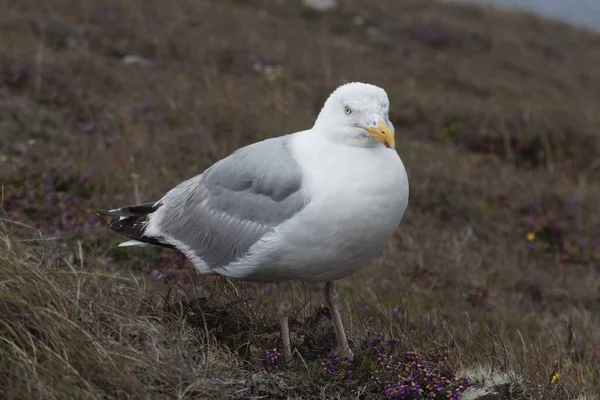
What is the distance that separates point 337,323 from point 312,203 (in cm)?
79

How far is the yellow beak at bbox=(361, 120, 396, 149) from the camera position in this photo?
14.3 feet

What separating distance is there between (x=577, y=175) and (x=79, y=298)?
7082mm

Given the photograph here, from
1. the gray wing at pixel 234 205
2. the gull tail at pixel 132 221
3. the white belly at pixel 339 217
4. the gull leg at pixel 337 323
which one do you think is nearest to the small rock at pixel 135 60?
the gull tail at pixel 132 221

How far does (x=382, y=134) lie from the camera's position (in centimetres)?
→ 440

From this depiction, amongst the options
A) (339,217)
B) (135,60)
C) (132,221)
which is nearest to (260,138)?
(135,60)

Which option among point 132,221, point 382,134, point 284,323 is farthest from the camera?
point 132,221

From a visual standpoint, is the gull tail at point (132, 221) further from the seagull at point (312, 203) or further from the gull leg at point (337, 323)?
the gull leg at point (337, 323)

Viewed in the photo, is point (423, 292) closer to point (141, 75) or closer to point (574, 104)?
point (141, 75)

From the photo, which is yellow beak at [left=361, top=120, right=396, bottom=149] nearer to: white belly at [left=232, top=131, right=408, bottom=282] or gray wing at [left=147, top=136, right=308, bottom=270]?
white belly at [left=232, top=131, right=408, bottom=282]

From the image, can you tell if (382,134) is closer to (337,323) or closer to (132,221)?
(337,323)

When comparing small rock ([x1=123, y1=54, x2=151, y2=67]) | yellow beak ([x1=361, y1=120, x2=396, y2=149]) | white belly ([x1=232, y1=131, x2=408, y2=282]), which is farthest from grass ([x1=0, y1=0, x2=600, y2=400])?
yellow beak ([x1=361, y1=120, x2=396, y2=149])

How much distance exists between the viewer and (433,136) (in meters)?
10.4

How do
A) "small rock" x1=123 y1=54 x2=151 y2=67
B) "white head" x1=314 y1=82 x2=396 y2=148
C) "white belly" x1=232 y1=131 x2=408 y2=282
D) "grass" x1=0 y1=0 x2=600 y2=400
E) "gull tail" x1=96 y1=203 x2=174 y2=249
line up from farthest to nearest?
"small rock" x1=123 y1=54 x2=151 y2=67
"gull tail" x1=96 y1=203 x2=174 y2=249
"white head" x1=314 y1=82 x2=396 y2=148
"white belly" x1=232 y1=131 x2=408 y2=282
"grass" x1=0 y1=0 x2=600 y2=400

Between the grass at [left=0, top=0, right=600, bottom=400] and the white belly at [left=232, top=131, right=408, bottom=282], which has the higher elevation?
the white belly at [left=232, top=131, right=408, bottom=282]
